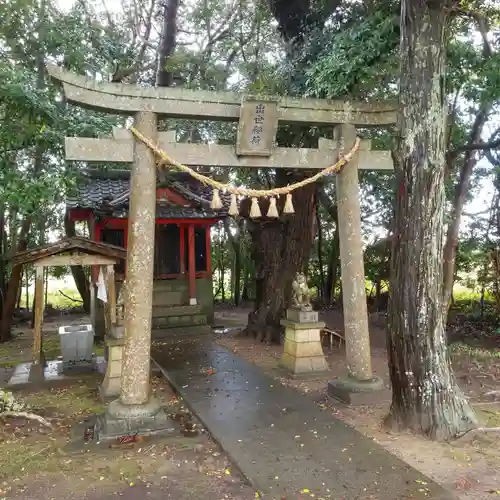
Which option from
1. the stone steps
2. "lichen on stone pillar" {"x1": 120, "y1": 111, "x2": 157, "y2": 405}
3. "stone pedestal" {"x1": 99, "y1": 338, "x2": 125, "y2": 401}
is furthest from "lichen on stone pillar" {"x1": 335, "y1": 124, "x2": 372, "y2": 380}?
the stone steps

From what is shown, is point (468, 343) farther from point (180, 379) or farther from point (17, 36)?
point (17, 36)

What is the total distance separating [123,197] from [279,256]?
15.1 ft

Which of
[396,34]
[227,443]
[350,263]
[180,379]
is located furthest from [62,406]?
[396,34]

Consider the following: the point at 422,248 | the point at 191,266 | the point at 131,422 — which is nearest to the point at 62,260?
the point at 131,422

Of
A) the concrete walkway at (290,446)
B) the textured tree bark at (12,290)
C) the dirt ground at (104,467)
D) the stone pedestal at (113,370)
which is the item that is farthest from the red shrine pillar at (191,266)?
the dirt ground at (104,467)

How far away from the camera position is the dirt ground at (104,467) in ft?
14.0

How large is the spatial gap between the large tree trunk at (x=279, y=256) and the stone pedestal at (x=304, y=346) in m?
3.07

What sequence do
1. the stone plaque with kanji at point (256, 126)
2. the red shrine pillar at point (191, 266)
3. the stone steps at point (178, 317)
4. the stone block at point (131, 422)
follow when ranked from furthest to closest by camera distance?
1. the red shrine pillar at point (191, 266)
2. the stone steps at point (178, 317)
3. the stone plaque with kanji at point (256, 126)
4. the stone block at point (131, 422)

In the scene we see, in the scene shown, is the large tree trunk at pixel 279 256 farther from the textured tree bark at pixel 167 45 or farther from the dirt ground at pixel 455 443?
the textured tree bark at pixel 167 45

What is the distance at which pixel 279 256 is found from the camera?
1180cm

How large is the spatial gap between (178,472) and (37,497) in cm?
131

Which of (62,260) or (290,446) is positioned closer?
(290,446)

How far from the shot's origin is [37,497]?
4223 mm

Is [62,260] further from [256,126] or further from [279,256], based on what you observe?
[279,256]
